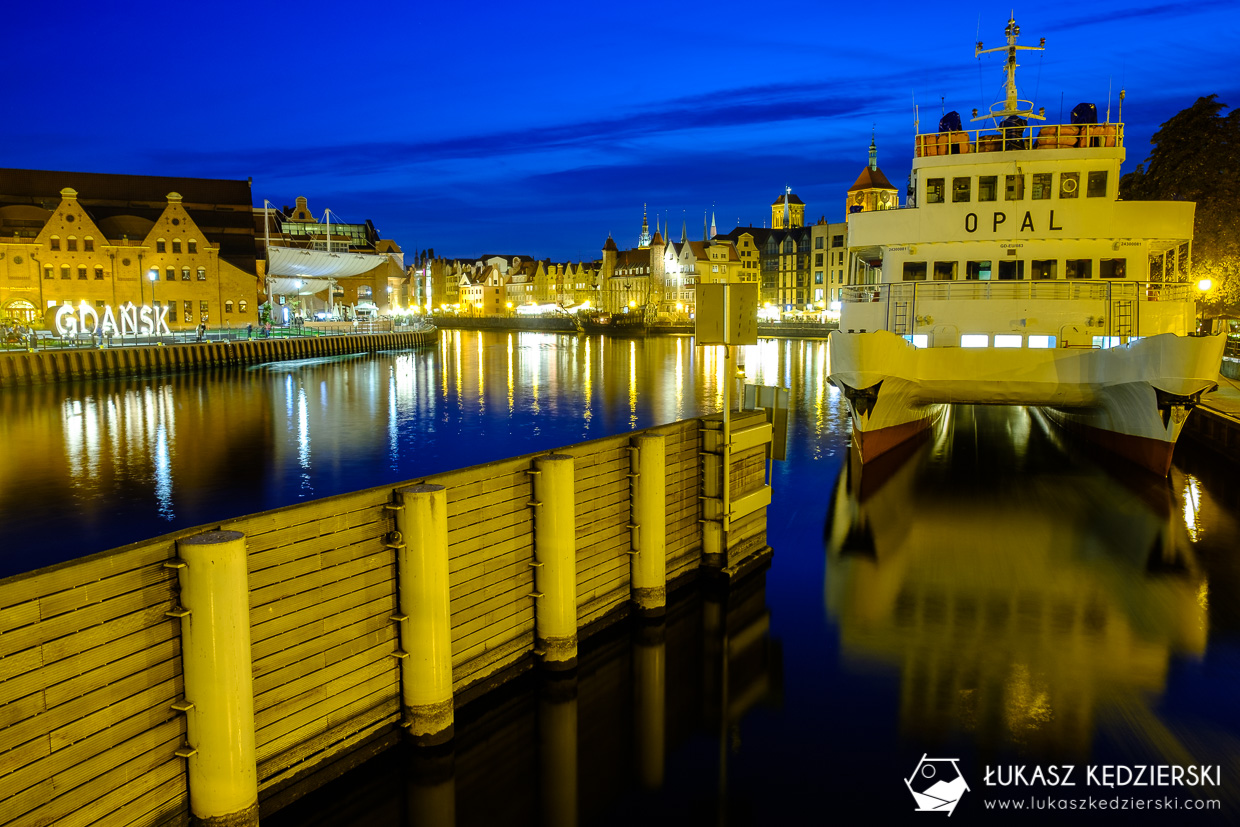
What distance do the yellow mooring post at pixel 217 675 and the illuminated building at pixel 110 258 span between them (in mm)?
63240

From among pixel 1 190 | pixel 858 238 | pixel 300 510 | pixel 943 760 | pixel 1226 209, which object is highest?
pixel 1 190

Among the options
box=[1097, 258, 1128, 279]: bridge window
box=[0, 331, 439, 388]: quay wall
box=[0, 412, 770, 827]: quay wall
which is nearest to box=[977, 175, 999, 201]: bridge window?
box=[1097, 258, 1128, 279]: bridge window

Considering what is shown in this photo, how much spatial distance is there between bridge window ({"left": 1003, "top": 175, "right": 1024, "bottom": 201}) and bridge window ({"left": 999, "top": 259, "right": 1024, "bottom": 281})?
1.52 metres

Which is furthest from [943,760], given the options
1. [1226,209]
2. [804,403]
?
[1226,209]

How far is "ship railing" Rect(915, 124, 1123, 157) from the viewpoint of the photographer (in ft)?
67.5

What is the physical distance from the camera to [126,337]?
55156mm

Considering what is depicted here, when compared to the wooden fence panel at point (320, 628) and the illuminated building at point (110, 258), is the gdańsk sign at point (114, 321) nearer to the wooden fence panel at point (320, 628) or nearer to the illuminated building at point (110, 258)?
the illuminated building at point (110, 258)

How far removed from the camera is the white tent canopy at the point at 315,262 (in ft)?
236

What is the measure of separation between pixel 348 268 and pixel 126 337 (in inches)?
1101

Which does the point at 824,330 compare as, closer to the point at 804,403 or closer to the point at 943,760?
the point at 804,403

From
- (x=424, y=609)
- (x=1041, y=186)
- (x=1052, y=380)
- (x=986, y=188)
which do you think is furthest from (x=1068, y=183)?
(x=424, y=609)

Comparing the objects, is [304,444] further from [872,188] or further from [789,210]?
[789,210]

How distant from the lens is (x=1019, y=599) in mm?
12047

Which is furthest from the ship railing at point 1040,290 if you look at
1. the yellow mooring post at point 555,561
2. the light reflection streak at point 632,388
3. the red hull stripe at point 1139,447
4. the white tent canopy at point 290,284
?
the white tent canopy at point 290,284
